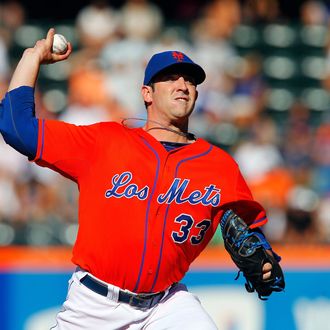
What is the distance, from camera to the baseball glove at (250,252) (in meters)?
4.12

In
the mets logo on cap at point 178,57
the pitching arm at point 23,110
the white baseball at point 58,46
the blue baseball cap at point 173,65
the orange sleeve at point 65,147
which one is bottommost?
the orange sleeve at point 65,147

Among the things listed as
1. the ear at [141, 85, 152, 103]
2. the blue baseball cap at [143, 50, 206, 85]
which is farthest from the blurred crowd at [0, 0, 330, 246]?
the blue baseball cap at [143, 50, 206, 85]

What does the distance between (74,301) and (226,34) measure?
7366 millimetres

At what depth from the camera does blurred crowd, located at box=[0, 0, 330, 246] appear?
861 centimetres

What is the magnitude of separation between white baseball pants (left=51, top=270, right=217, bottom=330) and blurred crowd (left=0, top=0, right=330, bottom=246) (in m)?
4.12

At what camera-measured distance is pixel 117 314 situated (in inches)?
161

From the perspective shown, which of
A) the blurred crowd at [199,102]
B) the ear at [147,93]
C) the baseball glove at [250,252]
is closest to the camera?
the baseball glove at [250,252]

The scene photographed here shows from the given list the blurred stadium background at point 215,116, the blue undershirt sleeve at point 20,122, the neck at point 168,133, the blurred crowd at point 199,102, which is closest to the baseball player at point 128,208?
the blue undershirt sleeve at point 20,122

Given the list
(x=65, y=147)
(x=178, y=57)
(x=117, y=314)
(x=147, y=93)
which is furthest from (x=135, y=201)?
(x=178, y=57)

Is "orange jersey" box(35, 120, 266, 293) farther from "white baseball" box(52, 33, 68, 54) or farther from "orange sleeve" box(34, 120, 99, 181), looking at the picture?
"white baseball" box(52, 33, 68, 54)

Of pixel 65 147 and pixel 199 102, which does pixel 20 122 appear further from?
pixel 199 102

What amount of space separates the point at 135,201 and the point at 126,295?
46 cm

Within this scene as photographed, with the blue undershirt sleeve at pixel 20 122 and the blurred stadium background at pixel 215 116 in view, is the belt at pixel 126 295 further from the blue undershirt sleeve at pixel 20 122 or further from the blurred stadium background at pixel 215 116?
the blurred stadium background at pixel 215 116

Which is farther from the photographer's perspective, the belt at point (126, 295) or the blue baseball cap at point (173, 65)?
the blue baseball cap at point (173, 65)
